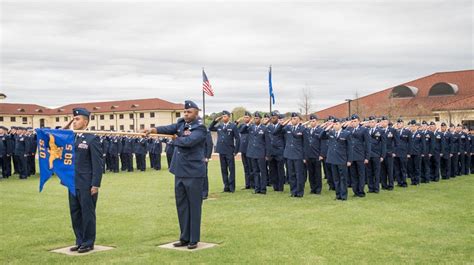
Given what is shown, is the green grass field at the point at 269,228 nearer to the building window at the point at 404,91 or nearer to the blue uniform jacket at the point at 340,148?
the blue uniform jacket at the point at 340,148

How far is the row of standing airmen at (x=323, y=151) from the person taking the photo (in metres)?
12.9

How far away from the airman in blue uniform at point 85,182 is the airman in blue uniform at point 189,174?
878mm

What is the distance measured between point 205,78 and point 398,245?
22.6 m

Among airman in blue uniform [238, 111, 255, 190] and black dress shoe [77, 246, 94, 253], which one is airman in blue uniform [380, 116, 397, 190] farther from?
black dress shoe [77, 246, 94, 253]

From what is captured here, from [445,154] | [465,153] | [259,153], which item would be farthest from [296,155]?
[465,153]

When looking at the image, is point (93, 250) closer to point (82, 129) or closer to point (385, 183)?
point (82, 129)

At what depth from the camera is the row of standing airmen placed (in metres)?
12.9

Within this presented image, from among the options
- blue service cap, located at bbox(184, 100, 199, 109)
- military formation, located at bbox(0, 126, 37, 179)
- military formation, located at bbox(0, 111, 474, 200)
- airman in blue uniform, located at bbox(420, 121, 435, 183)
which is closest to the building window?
military formation, located at bbox(0, 111, 474, 200)

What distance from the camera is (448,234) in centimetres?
811

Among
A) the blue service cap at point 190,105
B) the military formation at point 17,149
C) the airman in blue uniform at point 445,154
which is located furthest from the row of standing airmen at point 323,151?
the military formation at point 17,149

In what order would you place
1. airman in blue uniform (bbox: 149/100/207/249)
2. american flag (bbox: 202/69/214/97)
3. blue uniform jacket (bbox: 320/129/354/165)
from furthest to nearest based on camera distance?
american flag (bbox: 202/69/214/97) < blue uniform jacket (bbox: 320/129/354/165) < airman in blue uniform (bbox: 149/100/207/249)

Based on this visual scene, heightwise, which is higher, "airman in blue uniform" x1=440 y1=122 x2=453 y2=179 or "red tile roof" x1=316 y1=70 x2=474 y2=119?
"red tile roof" x1=316 y1=70 x2=474 y2=119

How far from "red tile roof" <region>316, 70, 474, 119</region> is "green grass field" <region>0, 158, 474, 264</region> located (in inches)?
1246

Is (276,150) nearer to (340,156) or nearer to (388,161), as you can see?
(340,156)
